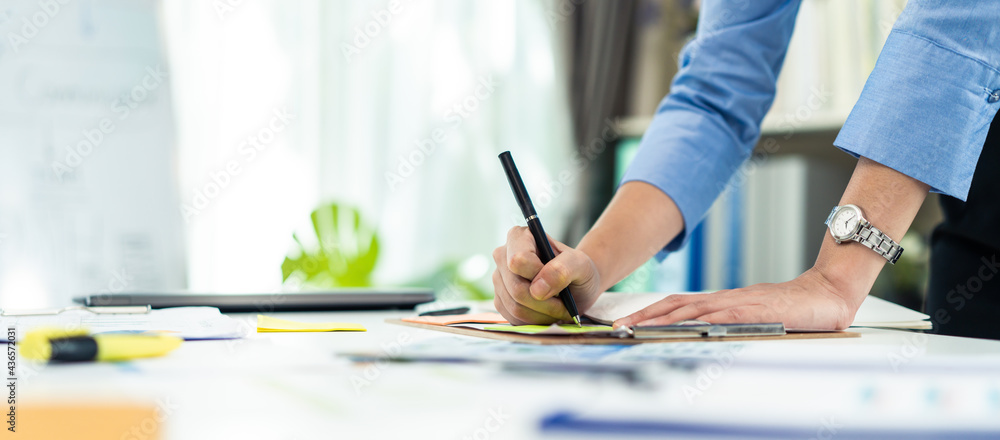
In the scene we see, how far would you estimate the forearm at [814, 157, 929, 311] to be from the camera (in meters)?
0.64

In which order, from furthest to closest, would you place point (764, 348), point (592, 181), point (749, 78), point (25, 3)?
point (592, 181), point (25, 3), point (749, 78), point (764, 348)

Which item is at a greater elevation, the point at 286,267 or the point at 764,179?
the point at 764,179

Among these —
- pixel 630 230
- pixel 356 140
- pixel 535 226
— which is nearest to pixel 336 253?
pixel 356 140

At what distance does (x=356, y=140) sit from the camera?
237 centimetres

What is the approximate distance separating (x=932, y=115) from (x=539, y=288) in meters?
0.39

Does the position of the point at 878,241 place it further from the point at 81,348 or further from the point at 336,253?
the point at 336,253

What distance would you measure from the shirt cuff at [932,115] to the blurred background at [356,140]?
1.35 metres

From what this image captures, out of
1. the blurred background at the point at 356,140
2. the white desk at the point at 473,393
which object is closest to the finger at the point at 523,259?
the white desk at the point at 473,393

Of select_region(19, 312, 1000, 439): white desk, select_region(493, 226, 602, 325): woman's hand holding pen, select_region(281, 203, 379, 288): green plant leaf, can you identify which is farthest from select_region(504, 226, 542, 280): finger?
select_region(281, 203, 379, 288): green plant leaf

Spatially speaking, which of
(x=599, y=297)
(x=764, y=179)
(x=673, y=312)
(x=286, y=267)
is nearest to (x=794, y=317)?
(x=673, y=312)

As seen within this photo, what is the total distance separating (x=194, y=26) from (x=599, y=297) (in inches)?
71.1

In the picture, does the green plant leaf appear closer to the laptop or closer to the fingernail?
the laptop

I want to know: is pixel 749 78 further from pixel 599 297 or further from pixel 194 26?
pixel 194 26

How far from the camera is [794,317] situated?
595 mm
